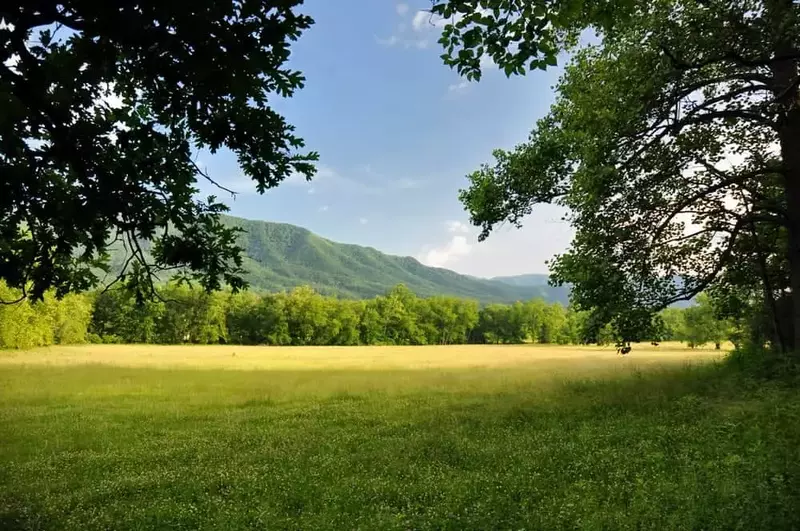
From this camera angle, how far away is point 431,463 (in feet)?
36.9

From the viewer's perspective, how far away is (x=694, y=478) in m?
8.61

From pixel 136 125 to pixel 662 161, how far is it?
1514 cm

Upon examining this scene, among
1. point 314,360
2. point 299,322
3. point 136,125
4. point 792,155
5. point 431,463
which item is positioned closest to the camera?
point 136,125

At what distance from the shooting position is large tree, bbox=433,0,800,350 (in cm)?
1315

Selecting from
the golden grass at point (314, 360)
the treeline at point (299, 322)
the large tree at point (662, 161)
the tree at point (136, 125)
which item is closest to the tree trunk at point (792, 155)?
the large tree at point (662, 161)

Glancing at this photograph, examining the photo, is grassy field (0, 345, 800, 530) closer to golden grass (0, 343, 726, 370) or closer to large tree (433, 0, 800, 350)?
large tree (433, 0, 800, 350)

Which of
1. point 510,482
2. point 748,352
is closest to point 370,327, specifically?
point 748,352

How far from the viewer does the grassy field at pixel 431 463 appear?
7.82 m

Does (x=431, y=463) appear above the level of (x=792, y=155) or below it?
below

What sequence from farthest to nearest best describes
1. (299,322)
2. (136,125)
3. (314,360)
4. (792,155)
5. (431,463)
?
1. (299,322)
2. (314,360)
3. (792,155)
4. (431,463)
5. (136,125)

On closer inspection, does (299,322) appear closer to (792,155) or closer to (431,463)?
(431,463)

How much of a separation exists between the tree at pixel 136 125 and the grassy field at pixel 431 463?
4354 millimetres

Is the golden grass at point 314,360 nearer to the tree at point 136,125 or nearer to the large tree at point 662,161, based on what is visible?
the large tree at point 662,161

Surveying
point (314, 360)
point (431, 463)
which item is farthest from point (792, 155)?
point (314, 360)
